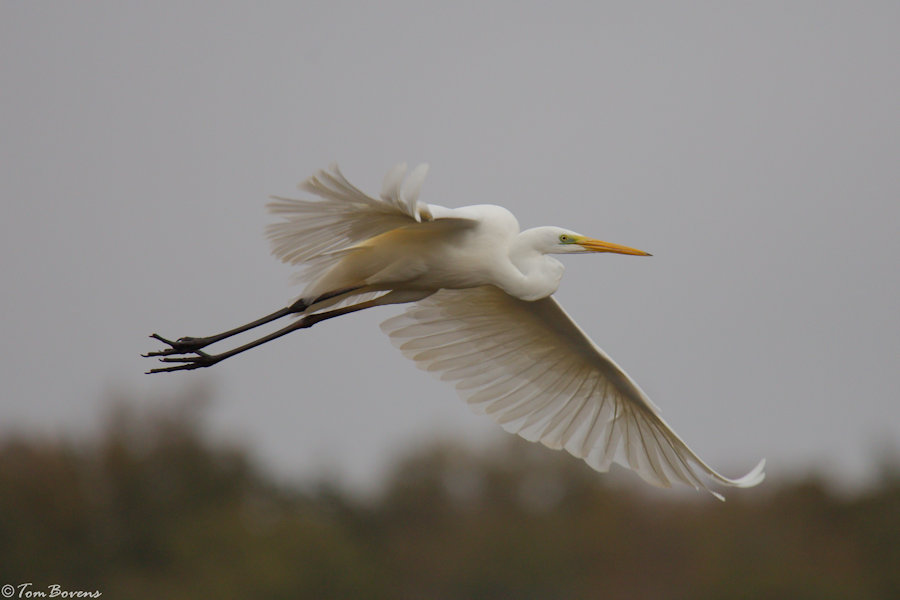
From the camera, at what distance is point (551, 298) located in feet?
28.3

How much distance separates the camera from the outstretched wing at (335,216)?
21.5 ft

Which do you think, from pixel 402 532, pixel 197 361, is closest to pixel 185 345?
pixel 197 361

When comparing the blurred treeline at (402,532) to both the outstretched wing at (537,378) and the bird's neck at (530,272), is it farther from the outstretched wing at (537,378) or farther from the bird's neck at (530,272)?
the bird's neck at (530,272)

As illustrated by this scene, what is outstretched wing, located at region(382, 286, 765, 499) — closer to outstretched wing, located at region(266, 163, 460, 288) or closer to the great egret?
the great egret

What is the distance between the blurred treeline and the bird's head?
26649 millimetres

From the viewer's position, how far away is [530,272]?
7844mm

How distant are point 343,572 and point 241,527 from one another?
9.60 feet

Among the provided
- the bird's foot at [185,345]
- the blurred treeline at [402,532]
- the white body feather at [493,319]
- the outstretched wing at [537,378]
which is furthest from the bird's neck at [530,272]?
the blurred treeline at [402,532]

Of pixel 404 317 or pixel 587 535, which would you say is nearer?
pixel 404 317

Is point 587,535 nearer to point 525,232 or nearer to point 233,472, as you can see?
point 233,472

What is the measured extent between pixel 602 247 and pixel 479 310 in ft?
4.23

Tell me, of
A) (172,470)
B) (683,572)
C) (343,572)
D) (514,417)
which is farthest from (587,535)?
(514,417)

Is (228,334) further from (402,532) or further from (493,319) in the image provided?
(402,532)

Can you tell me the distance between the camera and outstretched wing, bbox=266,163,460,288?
21.5 ft
